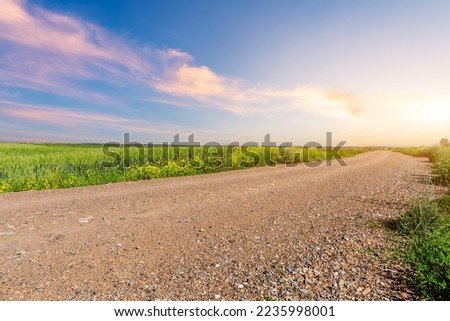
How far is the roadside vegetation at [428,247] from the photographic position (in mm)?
3871

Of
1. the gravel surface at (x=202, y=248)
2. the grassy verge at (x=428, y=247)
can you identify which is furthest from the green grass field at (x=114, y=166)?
the grassy verge at (x=428, y=247)

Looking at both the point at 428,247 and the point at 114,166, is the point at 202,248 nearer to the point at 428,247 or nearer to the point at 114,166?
the point at 428,247

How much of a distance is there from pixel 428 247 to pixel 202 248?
3616 millimetres

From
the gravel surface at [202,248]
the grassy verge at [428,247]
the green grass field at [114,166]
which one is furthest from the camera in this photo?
the green grass field at [114,166]

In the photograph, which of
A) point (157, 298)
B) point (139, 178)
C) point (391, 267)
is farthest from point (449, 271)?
point (139, 178)

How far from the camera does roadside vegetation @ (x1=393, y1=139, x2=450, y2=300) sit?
387 cm

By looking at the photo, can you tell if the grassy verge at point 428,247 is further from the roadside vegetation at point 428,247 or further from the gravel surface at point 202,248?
the gravel surface at point 202,248

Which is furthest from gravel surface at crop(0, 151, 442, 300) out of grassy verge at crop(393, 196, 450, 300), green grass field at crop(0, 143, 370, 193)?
green grass field at crop(0, 143, 370, 193)

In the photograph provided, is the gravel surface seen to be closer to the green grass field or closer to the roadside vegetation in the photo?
the roadside vegetation

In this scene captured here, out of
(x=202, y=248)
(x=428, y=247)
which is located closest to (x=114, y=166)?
(x=202, y=248)

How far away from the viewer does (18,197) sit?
11086 mm

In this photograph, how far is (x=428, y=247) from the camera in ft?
15.9

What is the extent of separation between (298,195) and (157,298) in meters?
7.16
